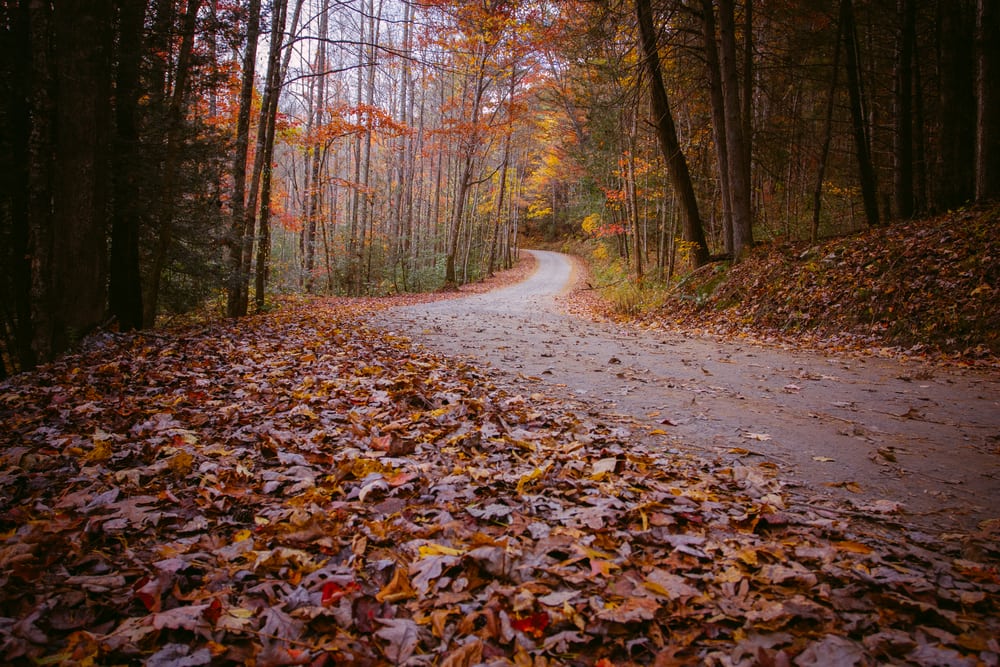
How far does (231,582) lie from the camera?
1857 mm

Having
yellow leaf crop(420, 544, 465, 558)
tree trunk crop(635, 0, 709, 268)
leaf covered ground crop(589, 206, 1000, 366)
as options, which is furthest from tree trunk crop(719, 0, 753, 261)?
yellow leaf crop(420, 544, 465, 558)

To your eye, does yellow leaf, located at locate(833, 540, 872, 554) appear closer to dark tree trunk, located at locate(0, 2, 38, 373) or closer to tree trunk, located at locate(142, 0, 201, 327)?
dark tree trunk, located at locate(0, 2, 38, 373)

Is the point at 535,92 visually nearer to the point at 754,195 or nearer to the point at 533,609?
the point at 754,195

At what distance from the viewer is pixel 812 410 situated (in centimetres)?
377

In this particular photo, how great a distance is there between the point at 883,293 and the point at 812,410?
4.23 m

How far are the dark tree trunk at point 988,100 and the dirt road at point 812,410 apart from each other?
479 cm

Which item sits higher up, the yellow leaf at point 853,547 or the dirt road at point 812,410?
the dirt road at point 812,410

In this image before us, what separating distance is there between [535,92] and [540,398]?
2199 cm

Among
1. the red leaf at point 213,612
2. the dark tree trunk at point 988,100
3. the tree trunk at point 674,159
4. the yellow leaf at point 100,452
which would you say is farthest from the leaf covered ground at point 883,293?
the yellow leaf at point 100,452

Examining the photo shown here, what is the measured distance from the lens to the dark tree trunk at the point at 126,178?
22.7 ft

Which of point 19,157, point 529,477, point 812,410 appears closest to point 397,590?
point 529,477

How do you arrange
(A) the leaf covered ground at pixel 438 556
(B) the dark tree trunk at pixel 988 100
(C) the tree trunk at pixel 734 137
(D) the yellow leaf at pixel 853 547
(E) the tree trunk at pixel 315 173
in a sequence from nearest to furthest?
(A) the leaf covered ground at pixel 438 556 < (D) the yellow leaf at pixel 853 547 < (B) the dark tree trunk at pixel 988 100 < (C) the tree trunk at pixel 734 137 < (E) the tree trunk at pixel 315 173

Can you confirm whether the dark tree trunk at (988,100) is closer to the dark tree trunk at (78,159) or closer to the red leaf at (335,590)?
the red leaf at (335,590)

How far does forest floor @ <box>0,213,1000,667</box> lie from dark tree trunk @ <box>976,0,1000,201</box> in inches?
201
